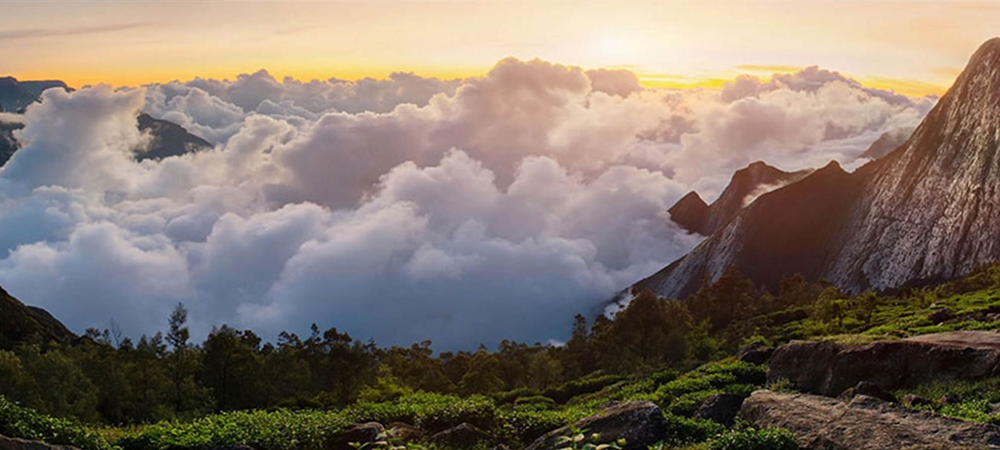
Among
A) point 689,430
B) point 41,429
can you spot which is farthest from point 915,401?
point 41,429

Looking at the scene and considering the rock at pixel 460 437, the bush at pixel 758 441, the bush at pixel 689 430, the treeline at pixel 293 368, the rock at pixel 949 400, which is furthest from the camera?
the treeline at pixel 293 368

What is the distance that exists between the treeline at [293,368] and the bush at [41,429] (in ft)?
97.0

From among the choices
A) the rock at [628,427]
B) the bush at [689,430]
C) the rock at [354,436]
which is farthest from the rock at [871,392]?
the rock at [354,436]

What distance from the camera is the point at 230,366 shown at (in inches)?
2869

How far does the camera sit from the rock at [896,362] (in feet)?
85.0

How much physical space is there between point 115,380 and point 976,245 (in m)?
167

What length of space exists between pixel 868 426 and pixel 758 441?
2664 millimetres

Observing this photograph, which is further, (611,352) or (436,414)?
(611,352)

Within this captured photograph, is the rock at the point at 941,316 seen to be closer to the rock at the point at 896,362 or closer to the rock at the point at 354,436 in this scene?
the rock at the point at 896,362

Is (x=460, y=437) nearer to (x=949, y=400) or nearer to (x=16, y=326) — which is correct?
(x=949, y=400)

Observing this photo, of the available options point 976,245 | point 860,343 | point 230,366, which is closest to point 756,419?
point 860,343

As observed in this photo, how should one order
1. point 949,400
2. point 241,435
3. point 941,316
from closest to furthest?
point 949,400 < point 241,435 < point 941,316

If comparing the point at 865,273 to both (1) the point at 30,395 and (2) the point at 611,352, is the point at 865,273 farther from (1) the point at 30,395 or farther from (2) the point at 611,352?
(1) the point at 30,395

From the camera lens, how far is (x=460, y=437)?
1016 inches
